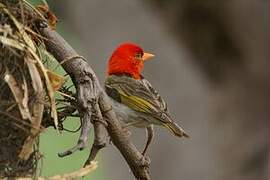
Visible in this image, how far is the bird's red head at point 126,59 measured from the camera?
212 inches

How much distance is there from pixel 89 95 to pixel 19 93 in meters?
0.23

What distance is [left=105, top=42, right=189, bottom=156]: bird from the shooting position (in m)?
5.38

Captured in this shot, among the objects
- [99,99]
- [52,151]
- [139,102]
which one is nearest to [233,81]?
[52,151]

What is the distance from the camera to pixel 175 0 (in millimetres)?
9188

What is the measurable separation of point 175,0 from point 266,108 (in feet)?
4.50

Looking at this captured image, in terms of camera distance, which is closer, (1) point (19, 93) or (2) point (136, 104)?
(1) point (19, 93)

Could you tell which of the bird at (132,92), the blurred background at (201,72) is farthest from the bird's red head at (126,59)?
the blurred background at (201,72)

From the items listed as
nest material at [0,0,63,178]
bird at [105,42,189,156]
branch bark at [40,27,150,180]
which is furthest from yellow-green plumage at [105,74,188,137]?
nest material at [0,0,63,178]

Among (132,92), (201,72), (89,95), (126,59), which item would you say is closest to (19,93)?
(89,95)

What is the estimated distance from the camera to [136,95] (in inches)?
222

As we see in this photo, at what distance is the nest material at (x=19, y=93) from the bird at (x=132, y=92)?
167 cm

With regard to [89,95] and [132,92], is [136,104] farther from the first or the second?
[89,95]

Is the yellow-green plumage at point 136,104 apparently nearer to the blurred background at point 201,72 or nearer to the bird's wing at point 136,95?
the bird's wing at point 136,95

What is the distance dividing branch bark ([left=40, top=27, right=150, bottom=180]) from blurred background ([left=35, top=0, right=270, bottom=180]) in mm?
5513
